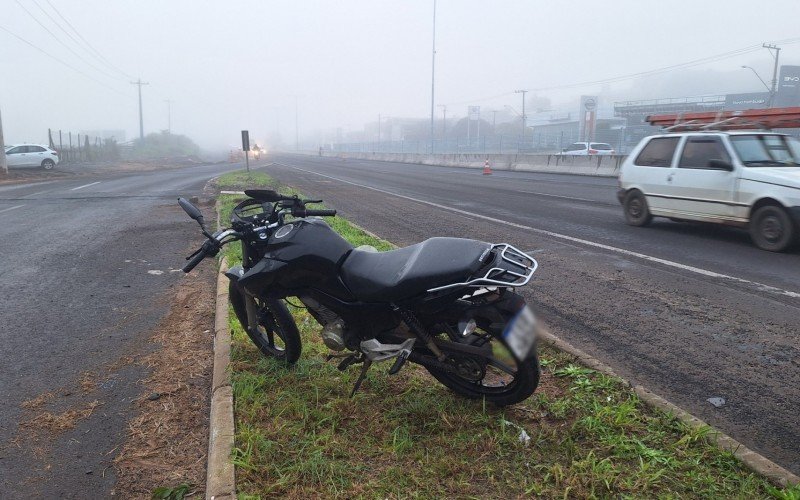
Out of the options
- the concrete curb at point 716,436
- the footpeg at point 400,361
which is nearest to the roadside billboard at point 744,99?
the concrete curb at point 716,436

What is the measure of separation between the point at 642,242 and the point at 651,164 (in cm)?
208

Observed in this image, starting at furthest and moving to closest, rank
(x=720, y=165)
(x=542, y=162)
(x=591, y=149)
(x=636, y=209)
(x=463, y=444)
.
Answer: (x=591, y=149) < (x=542, y=162) < (x=636, y=209) < (x=720, y=165) < (x=463, y=444)

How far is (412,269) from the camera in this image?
3188mm

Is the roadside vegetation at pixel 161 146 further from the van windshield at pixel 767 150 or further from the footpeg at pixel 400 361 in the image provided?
the footpeg at pixel 400 361

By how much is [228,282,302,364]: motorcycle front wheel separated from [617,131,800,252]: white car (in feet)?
23.1

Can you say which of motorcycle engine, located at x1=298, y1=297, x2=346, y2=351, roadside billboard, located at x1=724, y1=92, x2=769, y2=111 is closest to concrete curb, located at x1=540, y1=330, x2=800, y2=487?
motorcycle engine, located at x1=298, y1=297, x2=346, y2=351

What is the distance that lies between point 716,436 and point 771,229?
6.16 meters

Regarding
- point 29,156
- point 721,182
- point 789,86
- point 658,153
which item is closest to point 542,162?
point 658,153

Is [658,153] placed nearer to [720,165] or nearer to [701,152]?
[701,152]

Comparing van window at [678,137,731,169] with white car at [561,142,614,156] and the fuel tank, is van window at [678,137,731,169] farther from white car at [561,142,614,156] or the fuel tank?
white car at [561,142,614,156]

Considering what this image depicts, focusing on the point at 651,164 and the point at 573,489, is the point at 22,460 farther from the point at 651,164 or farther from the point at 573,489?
the point at 651,164

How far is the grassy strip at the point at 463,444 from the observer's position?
2807 mm

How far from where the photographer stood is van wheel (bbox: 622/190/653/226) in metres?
10.1

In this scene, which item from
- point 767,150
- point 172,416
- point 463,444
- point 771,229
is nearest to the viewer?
point 463,444
